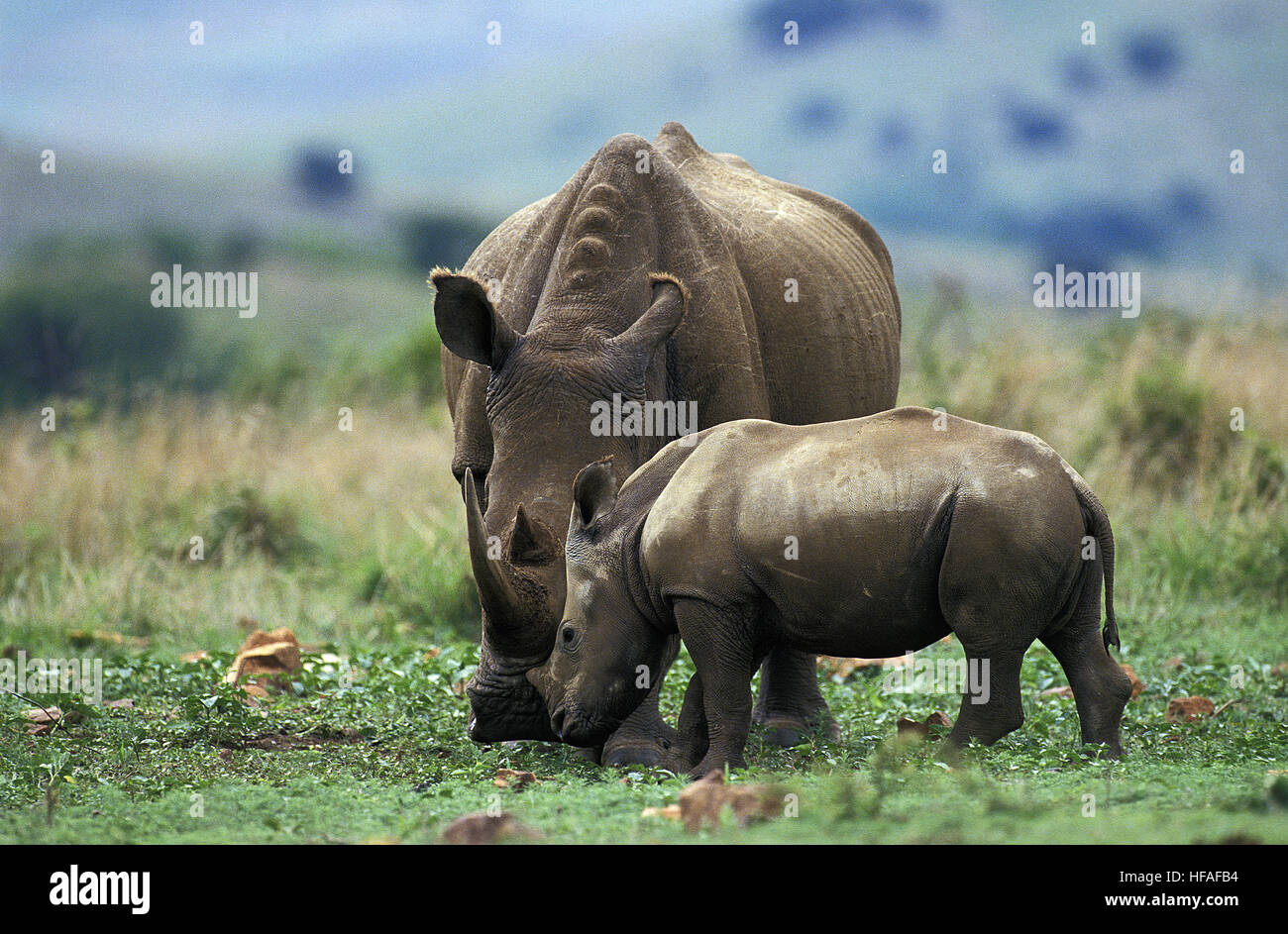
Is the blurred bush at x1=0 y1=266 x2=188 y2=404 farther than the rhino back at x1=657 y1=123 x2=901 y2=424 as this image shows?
Yes

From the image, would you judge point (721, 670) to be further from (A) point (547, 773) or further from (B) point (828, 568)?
(A) point (547, 773)

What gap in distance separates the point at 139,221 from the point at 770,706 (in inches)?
1966

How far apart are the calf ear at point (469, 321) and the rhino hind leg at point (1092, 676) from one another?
215cm

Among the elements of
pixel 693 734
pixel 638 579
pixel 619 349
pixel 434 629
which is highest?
pixel 619 349

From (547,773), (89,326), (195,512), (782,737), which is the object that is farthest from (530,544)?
(89,326)

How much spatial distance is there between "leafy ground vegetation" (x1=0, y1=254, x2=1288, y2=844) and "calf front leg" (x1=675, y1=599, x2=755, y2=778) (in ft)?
0.74

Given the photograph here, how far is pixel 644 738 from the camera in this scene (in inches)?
241

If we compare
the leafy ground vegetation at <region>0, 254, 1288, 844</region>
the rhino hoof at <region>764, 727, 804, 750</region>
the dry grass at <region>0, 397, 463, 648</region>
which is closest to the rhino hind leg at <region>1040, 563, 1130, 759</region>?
the leafy ground vegetation at <region>0, 254, 1288, 844</region>

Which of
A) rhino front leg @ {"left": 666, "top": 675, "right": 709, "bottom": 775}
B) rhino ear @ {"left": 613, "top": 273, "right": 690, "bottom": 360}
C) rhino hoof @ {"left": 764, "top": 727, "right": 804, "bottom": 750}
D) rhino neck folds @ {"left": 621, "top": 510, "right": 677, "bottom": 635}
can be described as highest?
rhino ear @ {"left": 613, "top": 273, "right": 690, "bottom": 360}

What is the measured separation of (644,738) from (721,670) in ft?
2.63

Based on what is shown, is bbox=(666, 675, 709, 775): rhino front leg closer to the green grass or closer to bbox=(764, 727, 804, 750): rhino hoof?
the green grass

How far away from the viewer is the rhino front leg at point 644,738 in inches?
238

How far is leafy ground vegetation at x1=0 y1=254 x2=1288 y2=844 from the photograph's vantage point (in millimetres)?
4676
